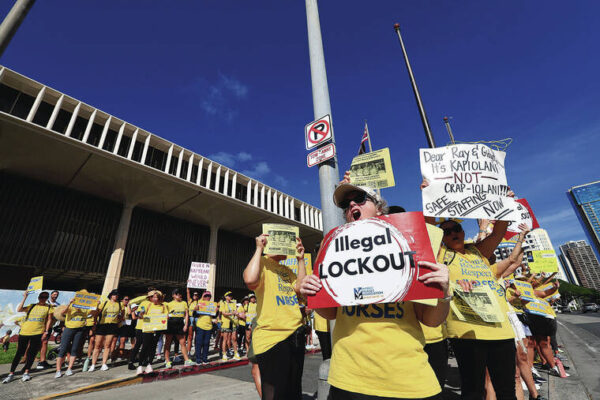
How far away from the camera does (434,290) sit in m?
1.33

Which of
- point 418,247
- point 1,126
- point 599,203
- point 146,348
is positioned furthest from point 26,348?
point 599,203

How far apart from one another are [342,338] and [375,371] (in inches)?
9.7

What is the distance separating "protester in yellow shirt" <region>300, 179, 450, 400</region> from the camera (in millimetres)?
1286

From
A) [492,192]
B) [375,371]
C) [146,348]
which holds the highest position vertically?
[492,192]

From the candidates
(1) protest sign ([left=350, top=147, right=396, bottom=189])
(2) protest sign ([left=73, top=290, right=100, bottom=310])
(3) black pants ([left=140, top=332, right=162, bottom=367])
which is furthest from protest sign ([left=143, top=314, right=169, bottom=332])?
(1) protest sign ([left=350, top=147, right=396, bottom=189])

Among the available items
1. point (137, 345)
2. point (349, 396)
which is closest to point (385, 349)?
point (349, 396)

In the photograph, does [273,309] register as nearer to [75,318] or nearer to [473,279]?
[473,279]

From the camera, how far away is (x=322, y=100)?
12.7 feet

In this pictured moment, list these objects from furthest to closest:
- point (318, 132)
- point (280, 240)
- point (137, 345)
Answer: point (137, 345) < point (318, 132) < point (280, 240)

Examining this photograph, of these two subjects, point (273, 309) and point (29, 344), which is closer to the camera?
point (273, 309)

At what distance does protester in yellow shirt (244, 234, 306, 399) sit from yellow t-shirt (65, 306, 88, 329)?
22.0 ft

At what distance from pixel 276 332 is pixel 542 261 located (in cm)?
591

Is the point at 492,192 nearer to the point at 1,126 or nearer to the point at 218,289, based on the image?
the point at 1,126

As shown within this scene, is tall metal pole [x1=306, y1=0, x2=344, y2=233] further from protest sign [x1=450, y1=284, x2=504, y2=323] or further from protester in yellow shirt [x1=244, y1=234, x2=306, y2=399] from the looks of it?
protest sign [x1=450, y1=284, x2=504, y2=323]
